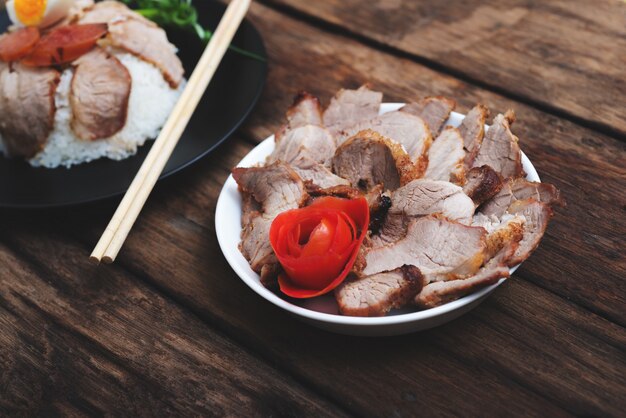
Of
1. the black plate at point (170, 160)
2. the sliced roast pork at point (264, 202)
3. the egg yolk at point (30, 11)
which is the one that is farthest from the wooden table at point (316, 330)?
the egg yolk at point (30, 11)

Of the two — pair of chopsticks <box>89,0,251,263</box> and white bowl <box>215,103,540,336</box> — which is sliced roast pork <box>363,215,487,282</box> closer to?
white bowl <box>215,103,540,336</box>

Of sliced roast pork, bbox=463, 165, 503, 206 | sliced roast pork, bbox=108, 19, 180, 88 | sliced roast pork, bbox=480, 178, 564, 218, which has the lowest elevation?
sliced roast pork, bbox=480, 178, 564, 218

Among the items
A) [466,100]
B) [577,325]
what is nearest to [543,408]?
[577,325]

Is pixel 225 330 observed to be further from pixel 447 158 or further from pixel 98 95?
pixel 98 95

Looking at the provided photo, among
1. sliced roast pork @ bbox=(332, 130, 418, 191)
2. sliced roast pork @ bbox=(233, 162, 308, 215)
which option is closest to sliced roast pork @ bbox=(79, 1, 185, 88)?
sliced roast pork @ bbox=(233, 162, 308, 215)

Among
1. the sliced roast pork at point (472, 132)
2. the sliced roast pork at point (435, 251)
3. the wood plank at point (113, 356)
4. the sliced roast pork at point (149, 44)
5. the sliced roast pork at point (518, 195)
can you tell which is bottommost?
the wood plank at point (113, 356)

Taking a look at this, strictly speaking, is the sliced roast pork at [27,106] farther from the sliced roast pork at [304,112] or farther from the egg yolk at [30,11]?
the sliced roast pork at [304,112]

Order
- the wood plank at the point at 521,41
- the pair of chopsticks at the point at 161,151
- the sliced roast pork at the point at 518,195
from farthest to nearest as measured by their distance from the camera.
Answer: the wood plank at the point at 521,41 < the pair of chopsticks at the point at 161,151 < the sliced roast pork at the point at 518,195

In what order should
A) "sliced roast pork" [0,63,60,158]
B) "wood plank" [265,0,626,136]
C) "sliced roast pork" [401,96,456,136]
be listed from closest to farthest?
1. "sliced roast pork" [401,96,456,136]
2. "sliced roast pork" [0,63,60,158]
3. "wood plank" [265,0,626,136]
